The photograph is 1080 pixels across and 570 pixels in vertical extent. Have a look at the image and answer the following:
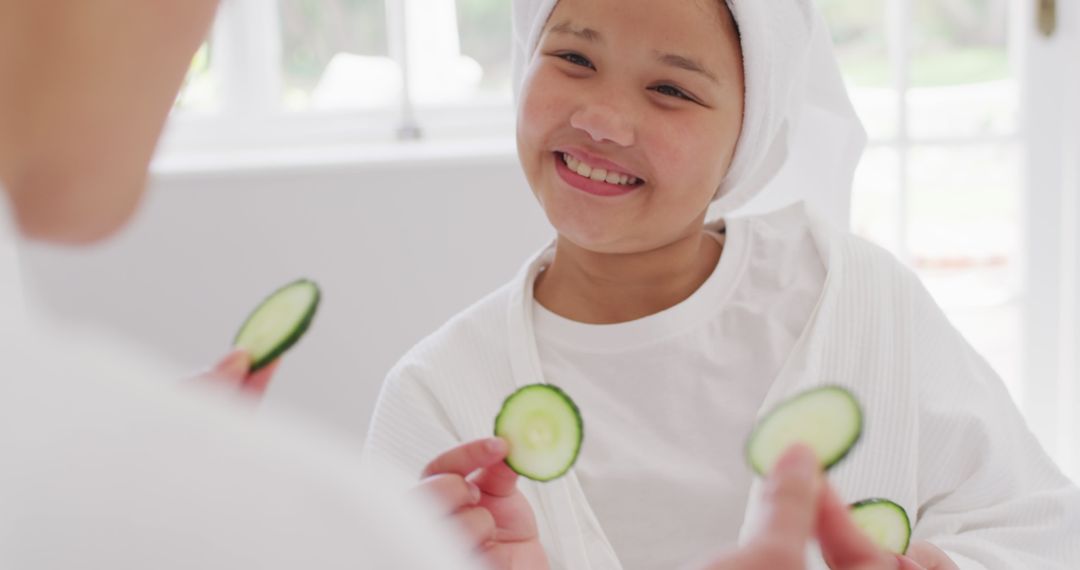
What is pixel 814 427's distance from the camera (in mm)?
1010

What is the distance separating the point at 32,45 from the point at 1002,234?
9.76 feet

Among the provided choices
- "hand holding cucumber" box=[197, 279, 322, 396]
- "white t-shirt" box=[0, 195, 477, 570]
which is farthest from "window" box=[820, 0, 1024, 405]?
"white t-shirt" box=[0, 195, 477, 570]

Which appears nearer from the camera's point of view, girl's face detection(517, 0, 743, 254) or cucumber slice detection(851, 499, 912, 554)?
cucumber slice detection(851, 499, 912, 554)

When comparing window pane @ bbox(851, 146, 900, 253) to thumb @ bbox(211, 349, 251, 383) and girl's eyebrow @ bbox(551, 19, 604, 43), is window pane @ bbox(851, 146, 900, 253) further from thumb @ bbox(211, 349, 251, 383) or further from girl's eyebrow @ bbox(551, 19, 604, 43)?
thumb @ bbox(211, 349, 251, 383)

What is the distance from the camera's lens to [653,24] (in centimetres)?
143

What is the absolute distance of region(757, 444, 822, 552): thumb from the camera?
25.4 inches

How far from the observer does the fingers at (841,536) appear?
2.41ft

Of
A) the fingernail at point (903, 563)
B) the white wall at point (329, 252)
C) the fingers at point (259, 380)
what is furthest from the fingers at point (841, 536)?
the white wall at point (329, 252)

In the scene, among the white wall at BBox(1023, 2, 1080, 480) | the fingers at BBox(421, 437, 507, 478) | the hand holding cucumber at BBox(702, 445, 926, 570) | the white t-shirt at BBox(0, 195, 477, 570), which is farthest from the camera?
the white wall at BBox(1023, 2, 1080, 480)

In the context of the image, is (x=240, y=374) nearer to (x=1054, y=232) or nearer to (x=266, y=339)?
(x=266, y=339)

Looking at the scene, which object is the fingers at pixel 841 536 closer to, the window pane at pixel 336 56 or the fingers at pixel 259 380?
the fingers at pixel 259 380

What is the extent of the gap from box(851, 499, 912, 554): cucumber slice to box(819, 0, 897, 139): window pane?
201 cm

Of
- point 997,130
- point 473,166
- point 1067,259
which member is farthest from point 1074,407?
point 473,166

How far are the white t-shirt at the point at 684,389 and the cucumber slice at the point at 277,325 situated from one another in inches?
19.4
